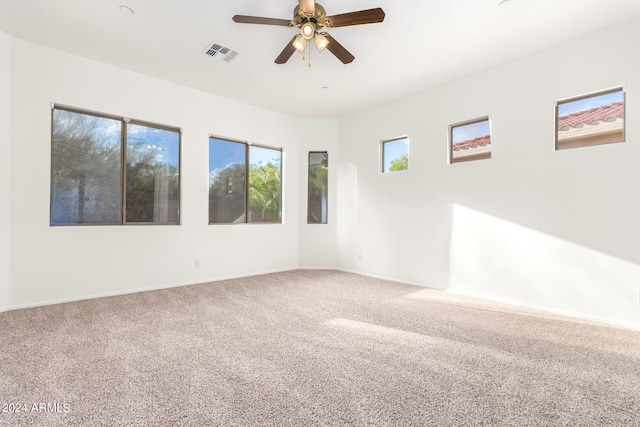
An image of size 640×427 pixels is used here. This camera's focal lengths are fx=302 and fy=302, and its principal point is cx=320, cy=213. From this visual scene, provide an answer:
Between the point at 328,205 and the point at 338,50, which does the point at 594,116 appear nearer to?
the point at 338,50

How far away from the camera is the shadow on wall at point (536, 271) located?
3270 mm

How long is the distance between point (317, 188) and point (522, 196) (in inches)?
149

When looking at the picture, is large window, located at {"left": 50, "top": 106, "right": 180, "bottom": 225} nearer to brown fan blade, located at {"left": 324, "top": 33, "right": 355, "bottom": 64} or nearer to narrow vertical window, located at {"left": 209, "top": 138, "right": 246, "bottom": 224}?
narrow vertical window, located at {"left": 209, "top": 138, "right": 246, "bottom": 224}

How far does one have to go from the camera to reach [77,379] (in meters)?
2.04

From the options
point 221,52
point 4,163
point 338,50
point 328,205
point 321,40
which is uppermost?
point 221,52

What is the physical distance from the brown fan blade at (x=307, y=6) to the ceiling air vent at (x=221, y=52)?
60.6 inches

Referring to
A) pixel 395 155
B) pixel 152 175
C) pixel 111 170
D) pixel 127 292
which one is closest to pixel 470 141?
pixel 395 155

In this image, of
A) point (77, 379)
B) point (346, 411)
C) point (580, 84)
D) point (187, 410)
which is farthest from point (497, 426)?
point (580, 84)

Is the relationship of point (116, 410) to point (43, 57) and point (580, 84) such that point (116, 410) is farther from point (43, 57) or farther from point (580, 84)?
point (580, 84)

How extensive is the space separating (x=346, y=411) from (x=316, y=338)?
1090 mm

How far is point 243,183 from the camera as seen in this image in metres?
5.84

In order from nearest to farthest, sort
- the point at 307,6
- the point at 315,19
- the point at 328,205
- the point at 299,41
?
Result: the point at 307,6 < the point at 315,19 < the point at 299,41 < the point at 328,205

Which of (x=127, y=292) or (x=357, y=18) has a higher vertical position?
(x=357, y=18)

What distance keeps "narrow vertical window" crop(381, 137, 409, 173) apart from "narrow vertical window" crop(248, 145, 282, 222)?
218 cm
